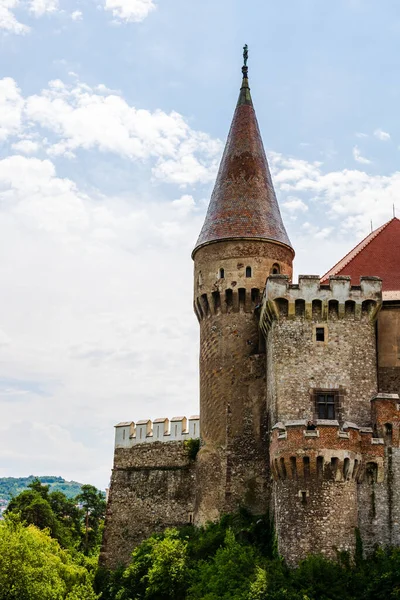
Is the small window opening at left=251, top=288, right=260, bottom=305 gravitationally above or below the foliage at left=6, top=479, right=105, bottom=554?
above

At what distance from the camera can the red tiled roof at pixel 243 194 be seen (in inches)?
1619

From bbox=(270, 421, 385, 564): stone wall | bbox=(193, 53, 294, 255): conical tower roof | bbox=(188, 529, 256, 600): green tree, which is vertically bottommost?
bbox=(188, 529, 256, 600): green tree

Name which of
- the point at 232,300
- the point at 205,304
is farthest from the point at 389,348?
the point at 205,304

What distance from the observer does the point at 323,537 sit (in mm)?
32188

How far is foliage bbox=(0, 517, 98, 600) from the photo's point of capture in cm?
3878

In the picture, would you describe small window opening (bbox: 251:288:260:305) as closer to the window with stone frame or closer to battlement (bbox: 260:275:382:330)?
battlement (bbox: 260:275:382:330)

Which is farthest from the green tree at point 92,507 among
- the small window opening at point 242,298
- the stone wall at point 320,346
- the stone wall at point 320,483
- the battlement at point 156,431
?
the stone wall at point 320,483

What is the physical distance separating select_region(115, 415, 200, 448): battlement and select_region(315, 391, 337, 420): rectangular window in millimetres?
10186

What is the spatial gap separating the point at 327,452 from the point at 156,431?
1486 centimetres

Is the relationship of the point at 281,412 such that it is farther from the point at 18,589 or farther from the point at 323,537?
the point at 18,589

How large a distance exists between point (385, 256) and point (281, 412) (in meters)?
9.41

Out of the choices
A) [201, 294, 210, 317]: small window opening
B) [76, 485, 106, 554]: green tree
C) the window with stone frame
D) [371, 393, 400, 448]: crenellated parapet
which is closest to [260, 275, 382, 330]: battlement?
the window with stone frame

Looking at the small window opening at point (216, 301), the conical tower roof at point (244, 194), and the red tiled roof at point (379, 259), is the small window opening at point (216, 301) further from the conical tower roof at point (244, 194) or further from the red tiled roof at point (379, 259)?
the red tiled roof at point (379, 259)

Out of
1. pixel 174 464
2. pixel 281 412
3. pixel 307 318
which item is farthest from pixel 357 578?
pixel 174 464
